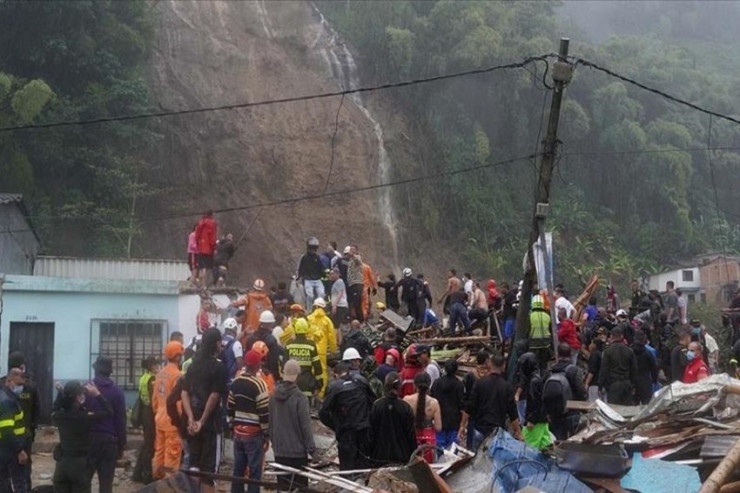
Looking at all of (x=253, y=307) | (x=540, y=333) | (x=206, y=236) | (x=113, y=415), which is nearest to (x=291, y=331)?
(x=253, y=307)

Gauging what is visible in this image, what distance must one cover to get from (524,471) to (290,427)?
2.53 m

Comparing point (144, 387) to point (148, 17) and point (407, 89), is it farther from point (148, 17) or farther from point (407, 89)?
point (407, 89)

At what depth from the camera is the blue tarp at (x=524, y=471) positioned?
9.95m

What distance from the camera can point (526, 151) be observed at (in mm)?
54750

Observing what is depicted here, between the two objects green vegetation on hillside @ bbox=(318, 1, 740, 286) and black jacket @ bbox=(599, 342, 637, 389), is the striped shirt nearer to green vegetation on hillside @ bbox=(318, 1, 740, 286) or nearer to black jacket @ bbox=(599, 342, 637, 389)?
black jacket @ bbox=(599, 342, 637, 389)

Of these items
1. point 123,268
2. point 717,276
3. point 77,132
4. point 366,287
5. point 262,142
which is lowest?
point 366,287

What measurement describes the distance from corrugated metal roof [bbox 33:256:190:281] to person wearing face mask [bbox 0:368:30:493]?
15.4 metres

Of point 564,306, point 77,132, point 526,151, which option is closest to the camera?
point 564,306

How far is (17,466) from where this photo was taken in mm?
11172

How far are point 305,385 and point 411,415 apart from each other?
397cm

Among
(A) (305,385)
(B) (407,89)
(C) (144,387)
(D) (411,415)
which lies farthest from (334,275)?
(B) (407,89)

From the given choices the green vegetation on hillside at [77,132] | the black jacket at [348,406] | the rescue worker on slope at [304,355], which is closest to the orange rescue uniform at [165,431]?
the black jacket at [348,406]

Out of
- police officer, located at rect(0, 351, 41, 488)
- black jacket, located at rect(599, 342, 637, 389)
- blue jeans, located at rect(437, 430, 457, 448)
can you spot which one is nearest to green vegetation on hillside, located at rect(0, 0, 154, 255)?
black jacket, located at rect(599, 342, 637, 389)

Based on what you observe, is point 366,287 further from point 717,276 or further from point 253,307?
point 717,276
